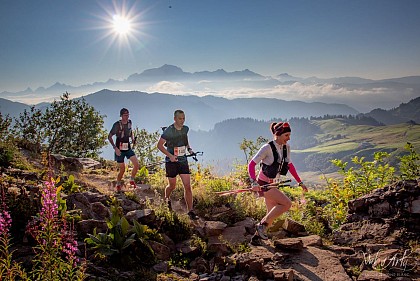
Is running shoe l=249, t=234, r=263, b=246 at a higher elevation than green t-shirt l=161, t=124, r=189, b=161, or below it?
below

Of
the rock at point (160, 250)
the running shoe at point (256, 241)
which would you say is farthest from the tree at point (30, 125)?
the running shoe at point (256, 241)

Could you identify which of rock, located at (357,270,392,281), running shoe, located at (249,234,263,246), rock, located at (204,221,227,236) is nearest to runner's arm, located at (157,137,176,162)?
rock, located at (204,221,227,236)

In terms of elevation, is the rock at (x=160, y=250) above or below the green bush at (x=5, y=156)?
below

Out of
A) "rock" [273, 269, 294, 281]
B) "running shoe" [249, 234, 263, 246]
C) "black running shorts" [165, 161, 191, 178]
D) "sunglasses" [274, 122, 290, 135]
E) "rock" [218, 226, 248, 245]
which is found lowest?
"rock" [218, 226, 248, 245]

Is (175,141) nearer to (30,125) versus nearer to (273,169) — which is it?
(273,169)

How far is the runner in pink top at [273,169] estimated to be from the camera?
6660 millimetres

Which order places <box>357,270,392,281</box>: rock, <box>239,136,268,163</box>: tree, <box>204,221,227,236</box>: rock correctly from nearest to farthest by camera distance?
1. <box>357,270,392,281</box>: rock
2. <box>204,221,227,236</box>: rock
3. <box>239,136,268,163</box>: tree

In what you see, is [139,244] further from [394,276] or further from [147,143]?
[147,143]

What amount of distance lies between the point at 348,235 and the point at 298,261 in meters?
1.77

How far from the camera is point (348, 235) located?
272 inches

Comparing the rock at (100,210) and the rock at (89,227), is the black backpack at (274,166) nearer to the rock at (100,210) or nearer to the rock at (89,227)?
the rock at (89,227)

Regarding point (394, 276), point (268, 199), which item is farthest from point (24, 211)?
point (394, 276)

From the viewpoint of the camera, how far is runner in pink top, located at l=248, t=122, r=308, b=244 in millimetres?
6660

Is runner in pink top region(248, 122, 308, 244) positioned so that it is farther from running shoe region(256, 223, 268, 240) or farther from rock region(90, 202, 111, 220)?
rock region(90, 202, 111, 220)
